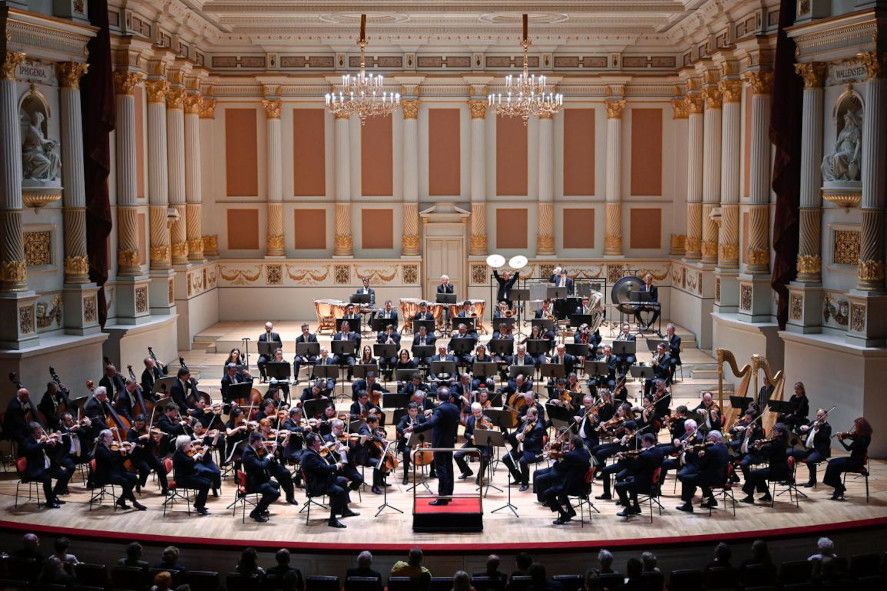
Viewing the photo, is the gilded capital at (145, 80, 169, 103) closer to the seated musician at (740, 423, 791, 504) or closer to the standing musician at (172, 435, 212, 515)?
the standing musician at (172, 435, 212, 515)

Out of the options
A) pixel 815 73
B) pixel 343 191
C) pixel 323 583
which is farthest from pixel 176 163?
pixel 323 583

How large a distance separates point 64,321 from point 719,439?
11.1 meters

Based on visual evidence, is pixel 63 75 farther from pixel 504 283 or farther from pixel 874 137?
pixel 874 137

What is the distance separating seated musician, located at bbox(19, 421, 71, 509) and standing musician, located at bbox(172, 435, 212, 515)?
1.68 meters

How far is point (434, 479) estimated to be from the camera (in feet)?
53.4

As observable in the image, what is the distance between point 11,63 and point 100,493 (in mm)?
6768

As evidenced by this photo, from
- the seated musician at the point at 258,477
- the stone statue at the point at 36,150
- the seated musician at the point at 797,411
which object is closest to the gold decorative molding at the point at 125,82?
the stone statue at the point at 36,150

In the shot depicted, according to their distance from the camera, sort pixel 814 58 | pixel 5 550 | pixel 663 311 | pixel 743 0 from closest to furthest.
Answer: pixel 5 550 → pixel 814 58 → pixel 743 0 → pixel 663 311

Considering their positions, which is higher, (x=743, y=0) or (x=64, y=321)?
(x=743, y=0)

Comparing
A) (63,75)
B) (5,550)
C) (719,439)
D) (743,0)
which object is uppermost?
(743,0)

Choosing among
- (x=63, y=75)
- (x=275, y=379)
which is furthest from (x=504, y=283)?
(x=63, y=75)

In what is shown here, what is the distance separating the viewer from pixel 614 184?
27609 millimetres

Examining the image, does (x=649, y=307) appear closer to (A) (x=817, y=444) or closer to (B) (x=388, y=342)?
(B) (x=388, y=342)

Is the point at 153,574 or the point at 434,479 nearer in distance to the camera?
the point at 153,574
